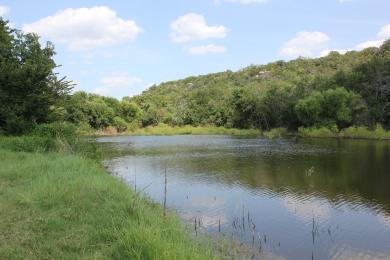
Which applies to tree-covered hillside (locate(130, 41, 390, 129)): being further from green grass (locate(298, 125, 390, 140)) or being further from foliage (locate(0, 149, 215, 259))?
foliage (locate(0, 149, 215, 259))

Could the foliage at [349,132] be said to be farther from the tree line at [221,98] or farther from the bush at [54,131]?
the bush at [54,131]

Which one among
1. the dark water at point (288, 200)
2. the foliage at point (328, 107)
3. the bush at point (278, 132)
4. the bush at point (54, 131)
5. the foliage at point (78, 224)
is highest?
the foliage at point (328, 107)

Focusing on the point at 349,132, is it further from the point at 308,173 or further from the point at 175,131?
the point at 175,131

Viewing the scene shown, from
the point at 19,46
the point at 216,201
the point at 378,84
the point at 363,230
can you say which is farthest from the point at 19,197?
the point at 378,84

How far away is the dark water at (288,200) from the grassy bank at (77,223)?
3163 mm

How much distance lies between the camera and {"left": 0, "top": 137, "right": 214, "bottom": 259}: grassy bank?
5.90 m

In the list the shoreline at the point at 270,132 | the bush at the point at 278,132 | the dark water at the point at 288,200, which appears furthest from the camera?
the bush at the point at 278,132

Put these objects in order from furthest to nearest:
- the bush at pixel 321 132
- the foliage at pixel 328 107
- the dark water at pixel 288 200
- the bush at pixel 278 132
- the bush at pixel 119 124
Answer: the bush at pixel 119 124 → the bush at pixel 278 132 → the bush at pixel 321 132 → the foliage at pixel 328 107 → the dark water at pixel 288 200

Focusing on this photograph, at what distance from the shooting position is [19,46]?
23828mm

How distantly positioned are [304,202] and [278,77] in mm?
92113

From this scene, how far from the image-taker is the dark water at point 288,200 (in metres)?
10.5

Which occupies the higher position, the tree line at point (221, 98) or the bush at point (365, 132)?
the tree line at point (221, 98)

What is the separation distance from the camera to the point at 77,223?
7.49 m

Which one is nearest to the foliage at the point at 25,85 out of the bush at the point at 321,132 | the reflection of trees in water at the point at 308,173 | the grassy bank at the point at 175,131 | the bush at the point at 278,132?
the reflection of trees in water at the point at 308,173
